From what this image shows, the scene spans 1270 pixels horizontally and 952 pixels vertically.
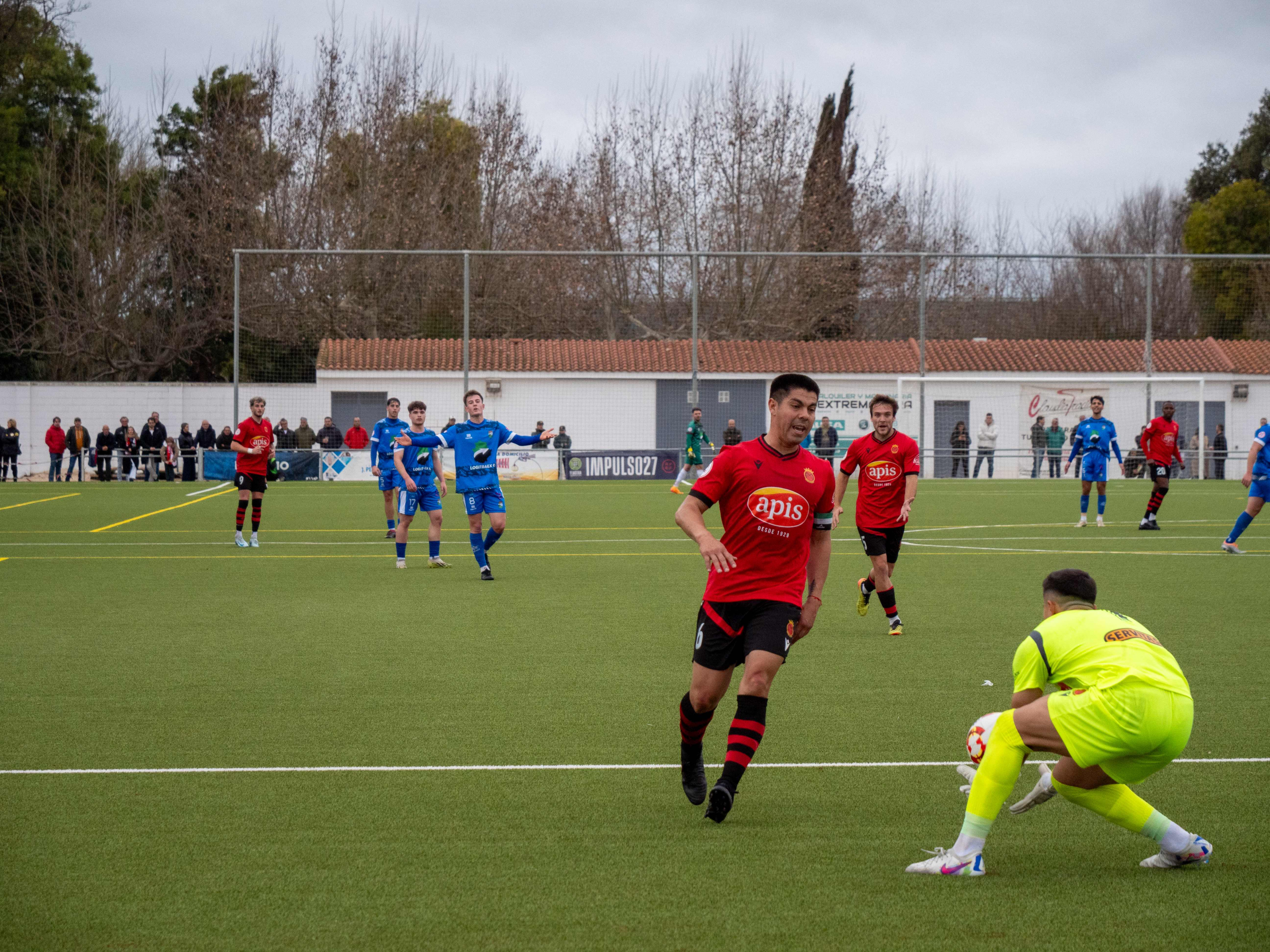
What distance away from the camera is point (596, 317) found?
3859 cm

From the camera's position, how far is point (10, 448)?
3566 centimetres

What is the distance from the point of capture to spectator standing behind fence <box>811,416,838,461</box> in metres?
36.0

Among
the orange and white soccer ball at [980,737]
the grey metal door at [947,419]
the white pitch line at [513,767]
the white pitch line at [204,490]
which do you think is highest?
the grey metal door at [947,419]

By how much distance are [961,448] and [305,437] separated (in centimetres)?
1979

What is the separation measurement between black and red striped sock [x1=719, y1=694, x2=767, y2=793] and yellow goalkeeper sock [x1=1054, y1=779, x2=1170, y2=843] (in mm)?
1313

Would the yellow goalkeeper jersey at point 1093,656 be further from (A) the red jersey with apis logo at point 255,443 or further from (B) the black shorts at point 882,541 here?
(A) the red jersey with apis logo at point 255,443

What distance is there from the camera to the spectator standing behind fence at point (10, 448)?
3566 centimetres

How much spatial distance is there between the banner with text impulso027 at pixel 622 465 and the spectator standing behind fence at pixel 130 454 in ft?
41.2

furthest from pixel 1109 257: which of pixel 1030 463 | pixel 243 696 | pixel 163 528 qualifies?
pixel 243 696

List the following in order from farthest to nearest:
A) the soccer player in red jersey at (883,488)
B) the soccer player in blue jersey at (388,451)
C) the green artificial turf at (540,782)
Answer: the soccer player in blue jersey at (388,451) < the soccer player in red jersey at (883,488) < the green artificial turf at (540,782)

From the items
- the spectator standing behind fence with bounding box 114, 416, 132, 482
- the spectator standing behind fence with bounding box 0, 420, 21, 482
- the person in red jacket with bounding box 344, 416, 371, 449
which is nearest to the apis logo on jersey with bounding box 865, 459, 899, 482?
the person in red jacket with bounding box 344, 416, 371, 449

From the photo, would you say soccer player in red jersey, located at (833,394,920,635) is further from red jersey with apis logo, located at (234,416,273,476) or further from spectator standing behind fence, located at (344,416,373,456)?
spectator standing behind fence, located at (344,416,373,456)

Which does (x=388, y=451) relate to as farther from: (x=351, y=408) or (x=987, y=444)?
(x=987, y=444)

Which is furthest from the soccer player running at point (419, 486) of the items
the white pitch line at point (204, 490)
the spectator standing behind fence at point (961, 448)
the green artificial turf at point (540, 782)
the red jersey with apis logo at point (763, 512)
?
the spectator standing behind fence at point (961, 448)
